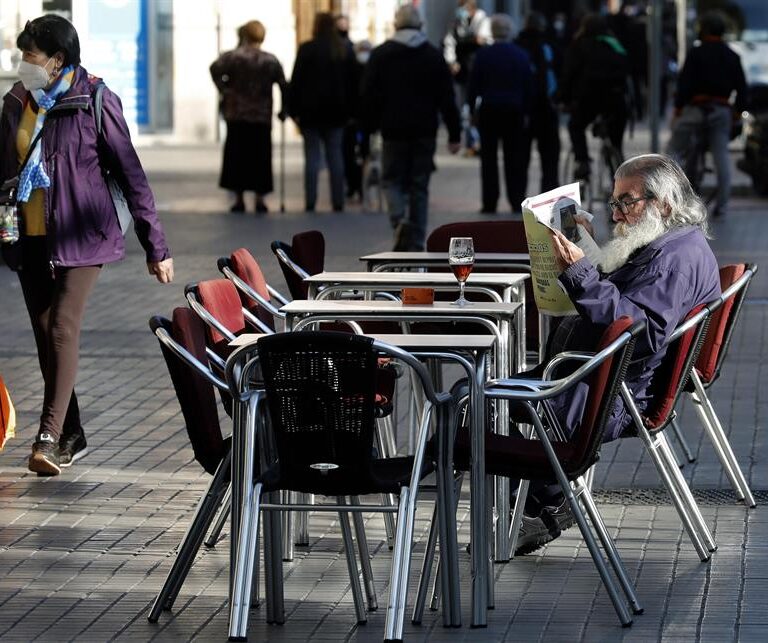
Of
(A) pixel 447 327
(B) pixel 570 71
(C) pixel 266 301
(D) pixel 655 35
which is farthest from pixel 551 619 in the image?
(D) pixel 655 35

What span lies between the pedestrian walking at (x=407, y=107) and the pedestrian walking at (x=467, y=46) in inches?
386

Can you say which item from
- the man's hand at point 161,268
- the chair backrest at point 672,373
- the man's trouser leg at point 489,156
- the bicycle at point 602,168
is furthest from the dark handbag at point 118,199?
the bicycle at point 602,168

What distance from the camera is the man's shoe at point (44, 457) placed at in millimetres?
7586

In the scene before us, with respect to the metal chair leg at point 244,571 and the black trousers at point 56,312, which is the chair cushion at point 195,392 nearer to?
the metal chair leg at point 244,571

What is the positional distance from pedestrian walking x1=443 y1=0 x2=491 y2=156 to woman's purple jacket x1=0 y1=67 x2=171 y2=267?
18527 mm

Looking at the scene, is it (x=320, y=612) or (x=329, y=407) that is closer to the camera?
(x=329, y=407)

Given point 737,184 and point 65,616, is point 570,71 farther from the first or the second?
point 65,616

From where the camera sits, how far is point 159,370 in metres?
10.3

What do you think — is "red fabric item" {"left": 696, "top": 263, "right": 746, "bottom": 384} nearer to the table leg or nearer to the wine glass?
the wine glass

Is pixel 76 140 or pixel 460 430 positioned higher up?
pixel 76 140

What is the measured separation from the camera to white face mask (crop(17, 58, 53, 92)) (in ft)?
A: 24.5

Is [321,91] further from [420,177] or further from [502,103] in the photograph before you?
[420,177]

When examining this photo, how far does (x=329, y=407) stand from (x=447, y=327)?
2.95 metres

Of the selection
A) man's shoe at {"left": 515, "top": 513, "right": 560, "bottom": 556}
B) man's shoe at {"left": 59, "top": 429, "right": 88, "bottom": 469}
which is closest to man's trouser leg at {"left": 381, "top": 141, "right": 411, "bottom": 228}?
man's shoe at {"left": 59, "top": 429, "right": 88, "bottom": 469}
